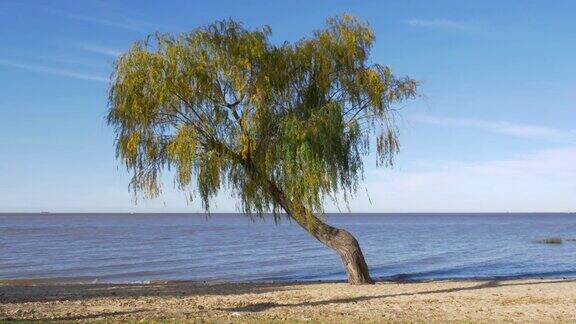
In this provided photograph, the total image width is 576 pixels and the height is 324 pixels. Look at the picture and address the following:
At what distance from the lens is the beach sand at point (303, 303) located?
13.9 metres

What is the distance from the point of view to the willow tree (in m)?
18.9

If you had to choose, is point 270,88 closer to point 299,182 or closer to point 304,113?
point 304,113

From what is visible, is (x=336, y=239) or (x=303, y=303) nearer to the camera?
(x=303, y=303)

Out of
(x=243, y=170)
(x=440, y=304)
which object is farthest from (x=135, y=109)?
(x=440, y=304)

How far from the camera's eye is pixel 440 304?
53.9 feet

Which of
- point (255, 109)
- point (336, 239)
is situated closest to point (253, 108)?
point (255, 109)

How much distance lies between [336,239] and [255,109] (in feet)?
16.2

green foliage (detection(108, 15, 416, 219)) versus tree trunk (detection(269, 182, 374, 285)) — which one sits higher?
green foliage (detection(108, 15, 416, 219))

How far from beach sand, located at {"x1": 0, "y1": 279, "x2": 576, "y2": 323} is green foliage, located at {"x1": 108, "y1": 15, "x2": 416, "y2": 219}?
9.36 feet

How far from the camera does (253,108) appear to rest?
1903 centimetres

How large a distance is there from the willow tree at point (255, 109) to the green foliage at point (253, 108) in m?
0.03

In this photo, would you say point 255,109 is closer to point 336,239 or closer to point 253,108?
point 253,108

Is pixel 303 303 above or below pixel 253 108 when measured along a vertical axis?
below

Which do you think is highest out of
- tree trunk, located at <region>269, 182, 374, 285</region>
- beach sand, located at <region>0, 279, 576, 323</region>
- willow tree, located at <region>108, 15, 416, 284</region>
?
willow tree, located at <region>108, 15, 416, 284</region>
